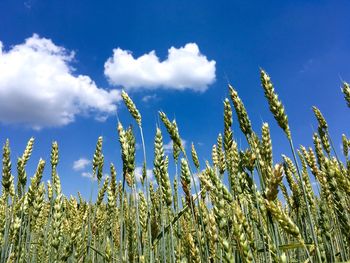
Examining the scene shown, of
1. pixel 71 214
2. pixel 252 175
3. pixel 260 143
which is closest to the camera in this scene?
pixel 252 175

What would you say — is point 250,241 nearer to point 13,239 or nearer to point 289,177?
point 289,177

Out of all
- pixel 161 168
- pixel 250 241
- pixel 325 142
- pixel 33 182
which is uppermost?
pixel 325 142

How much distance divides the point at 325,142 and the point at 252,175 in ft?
7.79

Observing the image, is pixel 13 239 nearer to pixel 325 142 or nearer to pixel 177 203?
pixel 177 203

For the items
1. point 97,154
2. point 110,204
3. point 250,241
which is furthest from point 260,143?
point 97,154

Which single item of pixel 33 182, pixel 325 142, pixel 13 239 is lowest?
pixel 13 239

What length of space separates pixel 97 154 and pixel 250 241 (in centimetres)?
259

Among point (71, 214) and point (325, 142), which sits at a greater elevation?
point (325, 142)

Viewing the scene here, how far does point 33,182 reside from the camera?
3037mm

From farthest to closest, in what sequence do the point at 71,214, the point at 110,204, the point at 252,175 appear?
1. the point at 71,214
2. the point at 110,204
3. the point at 252,175

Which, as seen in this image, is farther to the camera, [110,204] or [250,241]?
[110,204]

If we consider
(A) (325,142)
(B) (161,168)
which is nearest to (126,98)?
(B) (161,168)

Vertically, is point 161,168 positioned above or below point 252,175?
above

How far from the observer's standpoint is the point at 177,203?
4207 millimetres
